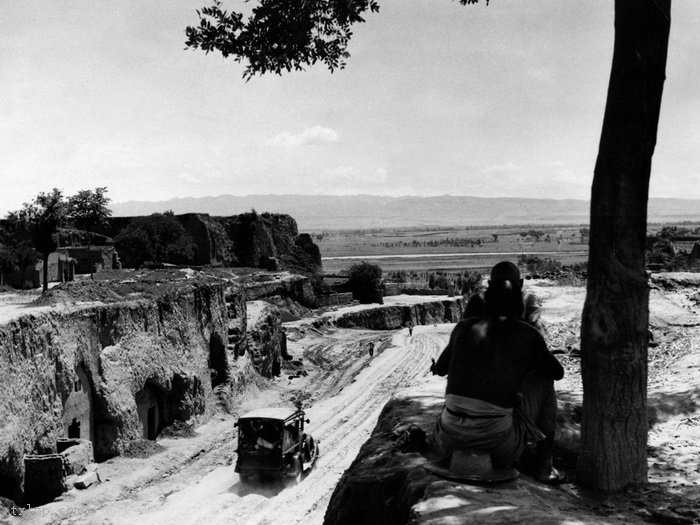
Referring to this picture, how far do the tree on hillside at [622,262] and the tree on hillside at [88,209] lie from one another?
62071 millimetres

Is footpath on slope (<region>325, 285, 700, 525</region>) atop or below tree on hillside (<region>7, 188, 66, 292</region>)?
below

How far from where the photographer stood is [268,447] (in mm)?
18734

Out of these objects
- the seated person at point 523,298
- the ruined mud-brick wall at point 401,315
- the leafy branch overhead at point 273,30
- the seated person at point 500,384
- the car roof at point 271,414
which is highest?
the leafy branch overhead at point 273,30

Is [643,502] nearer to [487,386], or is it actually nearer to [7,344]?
[487,386]

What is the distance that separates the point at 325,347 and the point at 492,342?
42261 millimetres

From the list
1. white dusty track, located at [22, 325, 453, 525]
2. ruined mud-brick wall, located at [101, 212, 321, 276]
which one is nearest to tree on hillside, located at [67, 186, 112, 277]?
ruined mud-brick wall, located at [101, 212, 321, 276]

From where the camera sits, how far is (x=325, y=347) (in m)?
47.9

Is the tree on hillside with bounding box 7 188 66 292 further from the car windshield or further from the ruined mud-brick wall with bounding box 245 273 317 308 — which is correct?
the ruined mud-brick wall with bounding box 245 273 317 308

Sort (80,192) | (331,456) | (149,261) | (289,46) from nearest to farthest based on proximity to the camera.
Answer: (289,46) → (331,456) → (149,261) → (80,192)

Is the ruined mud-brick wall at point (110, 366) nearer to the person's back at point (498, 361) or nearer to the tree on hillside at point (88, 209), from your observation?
the person's back at point (498, 361)

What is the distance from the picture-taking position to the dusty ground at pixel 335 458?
6.76 meters

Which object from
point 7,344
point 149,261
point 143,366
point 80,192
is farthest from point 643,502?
point 80,192

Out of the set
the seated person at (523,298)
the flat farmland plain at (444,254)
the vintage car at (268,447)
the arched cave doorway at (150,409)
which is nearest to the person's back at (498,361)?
the seated person at (523,298)

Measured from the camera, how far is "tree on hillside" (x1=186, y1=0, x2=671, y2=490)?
654 cm
